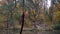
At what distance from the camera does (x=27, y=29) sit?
18.9 feet

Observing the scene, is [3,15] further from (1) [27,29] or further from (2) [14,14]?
(1) [27,29]

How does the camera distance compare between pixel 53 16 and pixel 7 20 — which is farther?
pixel 53 16

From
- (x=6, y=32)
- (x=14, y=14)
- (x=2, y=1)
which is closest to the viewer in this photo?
(x=6, y=32)

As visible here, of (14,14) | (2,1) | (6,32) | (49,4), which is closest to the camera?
(6,32)

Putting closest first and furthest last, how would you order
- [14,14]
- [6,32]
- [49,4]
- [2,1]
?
[6,32], [14,14], [2,1], [49,4]

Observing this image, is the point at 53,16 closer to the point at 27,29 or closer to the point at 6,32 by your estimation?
the point at 27,29

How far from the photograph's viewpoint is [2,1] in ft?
19.5

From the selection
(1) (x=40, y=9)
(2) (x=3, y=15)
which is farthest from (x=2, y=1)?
(1) (x=40, y=9)

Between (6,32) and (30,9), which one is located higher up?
(30,9)

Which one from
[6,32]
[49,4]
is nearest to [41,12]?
[49,4]

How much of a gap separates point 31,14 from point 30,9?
0.71 ft

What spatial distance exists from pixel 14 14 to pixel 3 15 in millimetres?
387

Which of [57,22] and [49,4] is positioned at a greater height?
[49,4]

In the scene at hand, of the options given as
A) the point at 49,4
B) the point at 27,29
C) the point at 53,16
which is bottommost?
the point at 27,29
